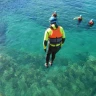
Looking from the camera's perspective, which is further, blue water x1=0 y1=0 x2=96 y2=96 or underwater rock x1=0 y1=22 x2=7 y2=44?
underwater rock x1=0 y1=22 x2=7 y2=44

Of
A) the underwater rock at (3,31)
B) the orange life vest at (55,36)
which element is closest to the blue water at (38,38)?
the underwater rock at (3,31)

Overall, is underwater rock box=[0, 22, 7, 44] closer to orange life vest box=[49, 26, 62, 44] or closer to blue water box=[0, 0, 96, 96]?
blue water box=[0, 0, 96, 96]

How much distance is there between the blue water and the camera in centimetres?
1457

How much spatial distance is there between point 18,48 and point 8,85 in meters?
5.11

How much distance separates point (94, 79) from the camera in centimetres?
1516

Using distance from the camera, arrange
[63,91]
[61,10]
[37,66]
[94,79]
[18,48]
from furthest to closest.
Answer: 1. [61,10]
2. [18,48]
3. [37,66]
4. [94,79]
5. [63,91]

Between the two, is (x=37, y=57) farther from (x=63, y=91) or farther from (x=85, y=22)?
(x=85, y=22)

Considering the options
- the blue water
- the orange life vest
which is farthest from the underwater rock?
the orange life vest

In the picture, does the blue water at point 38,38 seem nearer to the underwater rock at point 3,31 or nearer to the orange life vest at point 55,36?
the underwater rock at point 3,31

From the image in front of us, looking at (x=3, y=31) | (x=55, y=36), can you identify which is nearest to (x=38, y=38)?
(x=3, y=31)

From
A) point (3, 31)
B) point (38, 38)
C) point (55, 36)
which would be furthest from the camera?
point (3, 31)

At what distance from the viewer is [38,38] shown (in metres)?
20.4

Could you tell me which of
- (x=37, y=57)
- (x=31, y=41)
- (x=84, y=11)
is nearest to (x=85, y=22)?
(x=84, y=11)

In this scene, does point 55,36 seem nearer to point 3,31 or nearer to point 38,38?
point 38,38
